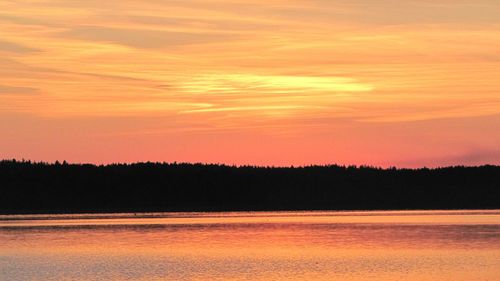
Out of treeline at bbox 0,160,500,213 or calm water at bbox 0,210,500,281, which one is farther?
treeline at bbox 0,160,500,213

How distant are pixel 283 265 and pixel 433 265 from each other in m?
7.77

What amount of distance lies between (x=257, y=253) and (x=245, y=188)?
11588 centimetres

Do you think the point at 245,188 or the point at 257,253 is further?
the point at 245,188

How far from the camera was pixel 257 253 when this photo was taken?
70375 mm

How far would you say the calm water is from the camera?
5594cm

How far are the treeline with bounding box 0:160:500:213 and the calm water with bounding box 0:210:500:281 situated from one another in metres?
76.8

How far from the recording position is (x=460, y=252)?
67.0 m

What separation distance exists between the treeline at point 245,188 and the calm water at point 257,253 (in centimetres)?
7684

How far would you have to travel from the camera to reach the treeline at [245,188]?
590 ft

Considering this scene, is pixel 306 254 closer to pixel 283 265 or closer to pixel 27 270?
pixel 283 265

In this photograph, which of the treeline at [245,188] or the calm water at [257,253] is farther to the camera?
the treeline at [245,188]

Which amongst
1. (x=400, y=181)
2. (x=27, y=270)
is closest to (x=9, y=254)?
(x=27, y=270)

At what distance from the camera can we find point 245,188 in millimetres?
186250

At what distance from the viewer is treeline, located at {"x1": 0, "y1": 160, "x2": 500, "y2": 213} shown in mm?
179875
